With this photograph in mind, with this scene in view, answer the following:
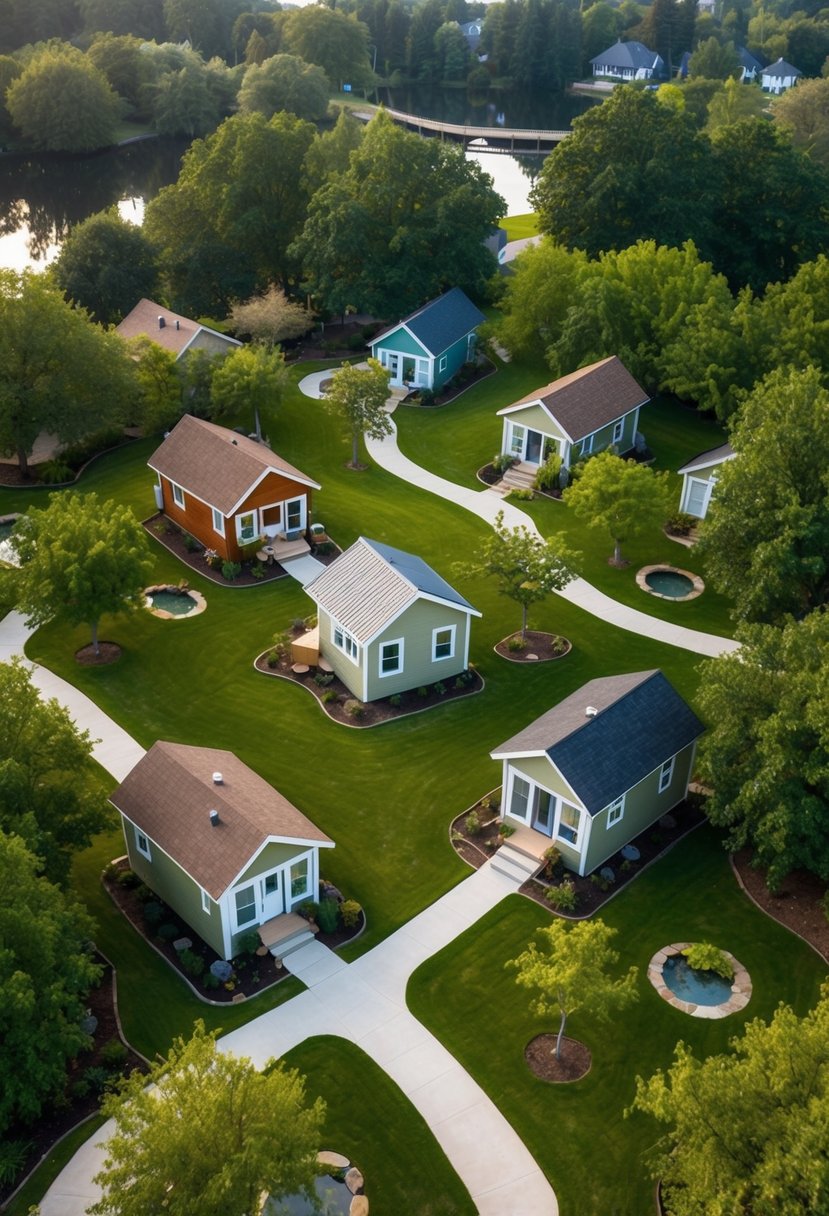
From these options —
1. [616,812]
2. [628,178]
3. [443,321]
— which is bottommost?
[616,812]

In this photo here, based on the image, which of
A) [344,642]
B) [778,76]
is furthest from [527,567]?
[778,76]

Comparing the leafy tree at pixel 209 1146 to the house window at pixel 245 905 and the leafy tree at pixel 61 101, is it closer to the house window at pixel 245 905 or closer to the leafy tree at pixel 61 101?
the house window at pixel 245 905

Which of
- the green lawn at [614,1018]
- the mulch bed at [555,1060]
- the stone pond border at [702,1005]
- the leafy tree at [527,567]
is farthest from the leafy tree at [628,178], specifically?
the mulch bed at [555,1060]

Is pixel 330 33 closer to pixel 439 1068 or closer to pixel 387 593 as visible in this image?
pixel 387 593

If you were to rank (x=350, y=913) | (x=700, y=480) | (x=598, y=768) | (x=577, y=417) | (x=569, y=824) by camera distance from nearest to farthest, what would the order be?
(x=350, y=913) → (x=598, y=768) → (x=569, y=824) → (x=700, y=480) → (x=577, y=417)

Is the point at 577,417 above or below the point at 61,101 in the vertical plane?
below

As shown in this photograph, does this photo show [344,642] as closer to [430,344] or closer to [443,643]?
[443,643]
